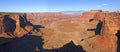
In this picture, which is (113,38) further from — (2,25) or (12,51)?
(2,25)

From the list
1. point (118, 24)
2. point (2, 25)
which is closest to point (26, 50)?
point (2, 25)

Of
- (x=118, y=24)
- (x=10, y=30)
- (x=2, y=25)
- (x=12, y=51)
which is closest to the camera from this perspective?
(x=118, y=24)

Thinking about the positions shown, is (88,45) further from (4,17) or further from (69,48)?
(4,17)

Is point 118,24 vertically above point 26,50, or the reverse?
point 118,24

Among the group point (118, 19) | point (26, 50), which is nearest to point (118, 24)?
point (118, 19)

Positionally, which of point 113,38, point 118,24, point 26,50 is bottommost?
point 26,50

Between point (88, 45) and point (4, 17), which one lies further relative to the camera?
point (4, 17)

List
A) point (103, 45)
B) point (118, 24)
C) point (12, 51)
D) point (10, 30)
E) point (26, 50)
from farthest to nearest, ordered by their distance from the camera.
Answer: point (10, 30) → point (26, 50) → point (12, 51) → point (103, 45) → point (118, 24)

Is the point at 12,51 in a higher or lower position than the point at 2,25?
lower

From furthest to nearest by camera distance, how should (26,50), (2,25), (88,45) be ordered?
(2,25) → (26,50) → (88,45)
